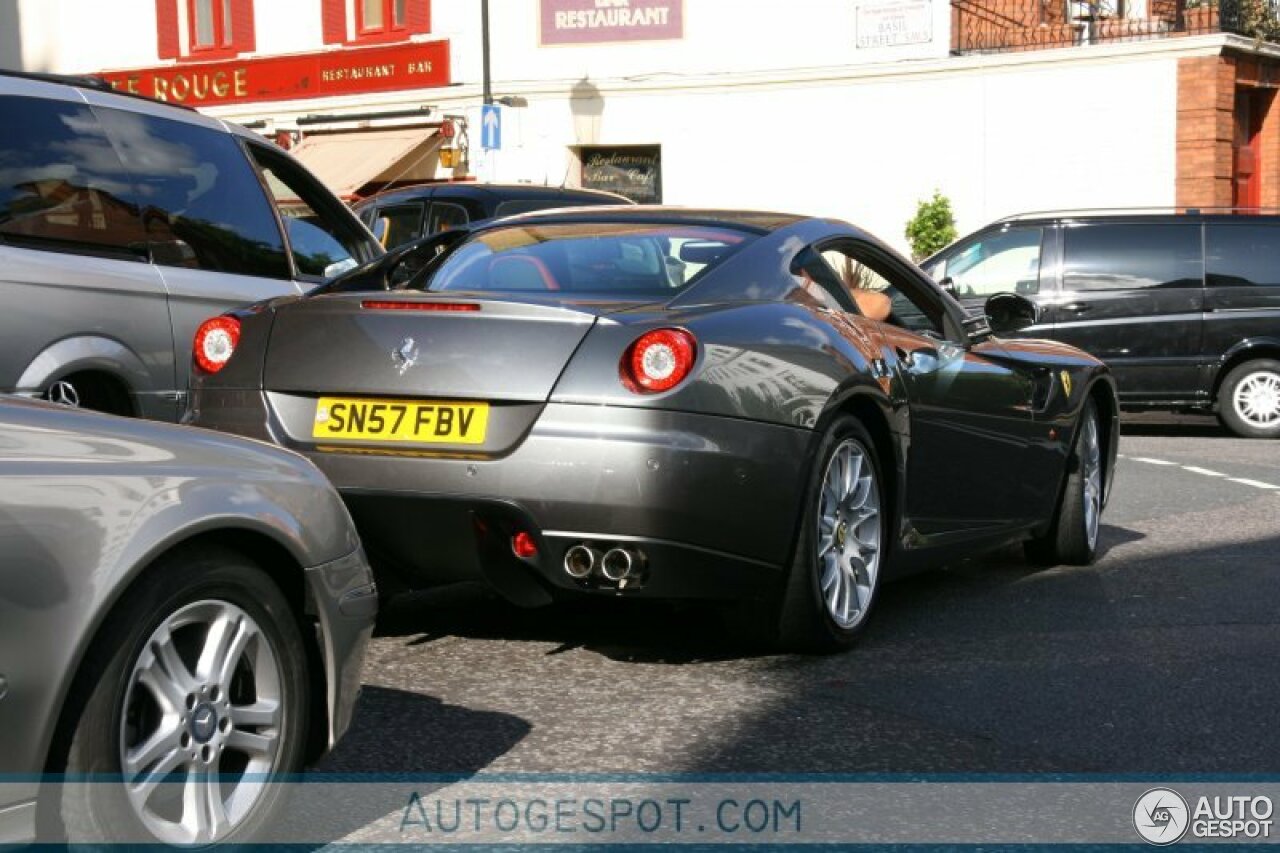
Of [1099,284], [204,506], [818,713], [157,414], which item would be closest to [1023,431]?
[818,713]

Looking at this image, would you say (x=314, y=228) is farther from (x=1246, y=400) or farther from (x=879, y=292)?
(x=1246, y=400)

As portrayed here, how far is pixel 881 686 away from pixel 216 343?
85.9 inches

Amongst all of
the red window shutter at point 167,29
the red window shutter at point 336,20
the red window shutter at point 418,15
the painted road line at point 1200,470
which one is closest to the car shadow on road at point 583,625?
the painted road line at point 1200,470

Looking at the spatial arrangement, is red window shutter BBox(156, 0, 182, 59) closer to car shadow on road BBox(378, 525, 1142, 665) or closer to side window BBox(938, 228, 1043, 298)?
side window BBox(938, 228, 1043, 298)

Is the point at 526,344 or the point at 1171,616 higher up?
the point at 526,344

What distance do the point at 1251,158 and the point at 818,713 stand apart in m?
25.6

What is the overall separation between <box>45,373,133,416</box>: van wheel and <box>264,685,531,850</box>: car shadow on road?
2.56m

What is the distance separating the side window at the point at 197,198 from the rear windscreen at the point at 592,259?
1.94 m

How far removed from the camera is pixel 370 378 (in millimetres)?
5566

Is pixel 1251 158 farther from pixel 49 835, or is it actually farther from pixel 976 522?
pixel 49 835

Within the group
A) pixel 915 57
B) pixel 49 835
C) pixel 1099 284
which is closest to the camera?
pixel 49 835

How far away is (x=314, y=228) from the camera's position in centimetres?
923

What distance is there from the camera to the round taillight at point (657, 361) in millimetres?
5387

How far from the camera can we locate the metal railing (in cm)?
2777
